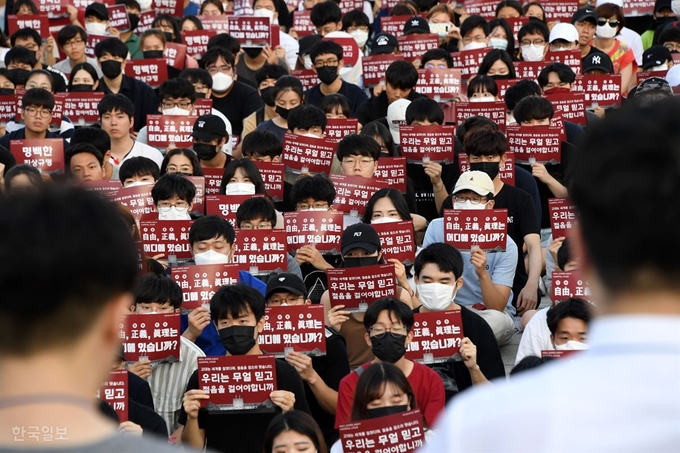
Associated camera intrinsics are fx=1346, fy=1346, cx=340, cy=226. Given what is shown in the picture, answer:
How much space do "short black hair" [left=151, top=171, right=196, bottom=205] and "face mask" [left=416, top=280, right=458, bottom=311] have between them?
2198 mm

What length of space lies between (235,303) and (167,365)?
67cm

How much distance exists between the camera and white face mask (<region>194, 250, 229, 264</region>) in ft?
29.1

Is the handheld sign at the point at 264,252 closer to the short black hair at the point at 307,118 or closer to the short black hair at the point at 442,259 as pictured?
the short black hair at the point at 442,259

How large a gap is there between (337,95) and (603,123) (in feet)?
33.7

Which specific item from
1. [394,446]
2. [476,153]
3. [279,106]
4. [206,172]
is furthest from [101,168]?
[394,446]

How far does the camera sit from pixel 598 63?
13227 millimetres

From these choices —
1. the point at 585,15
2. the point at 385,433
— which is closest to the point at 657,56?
the point at 585,15

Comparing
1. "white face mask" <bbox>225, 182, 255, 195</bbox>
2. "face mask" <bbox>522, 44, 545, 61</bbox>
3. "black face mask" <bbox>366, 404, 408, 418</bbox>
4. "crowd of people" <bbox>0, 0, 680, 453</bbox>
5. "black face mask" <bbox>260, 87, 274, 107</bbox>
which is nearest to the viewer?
"crowd of people" <bbox>0, 0, 680, 453</bbox>

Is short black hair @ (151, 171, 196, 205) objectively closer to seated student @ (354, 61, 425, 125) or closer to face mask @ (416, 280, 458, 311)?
face mask @ (416, 280, 458, 311)

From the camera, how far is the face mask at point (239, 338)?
7.60m

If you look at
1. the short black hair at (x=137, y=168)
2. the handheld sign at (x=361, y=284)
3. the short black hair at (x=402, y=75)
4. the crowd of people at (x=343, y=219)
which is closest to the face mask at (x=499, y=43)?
the crowd of people at (x=343, y=219)

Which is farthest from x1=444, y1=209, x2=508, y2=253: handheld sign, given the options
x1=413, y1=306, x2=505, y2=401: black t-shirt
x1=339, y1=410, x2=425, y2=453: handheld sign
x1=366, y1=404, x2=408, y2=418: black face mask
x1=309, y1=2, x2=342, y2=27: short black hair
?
x1=309, y1=2, x2=342, y2=27: short black hair

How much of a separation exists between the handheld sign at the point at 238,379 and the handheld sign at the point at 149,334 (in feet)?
1.65

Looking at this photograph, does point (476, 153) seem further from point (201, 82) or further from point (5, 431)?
point (5, 431)
